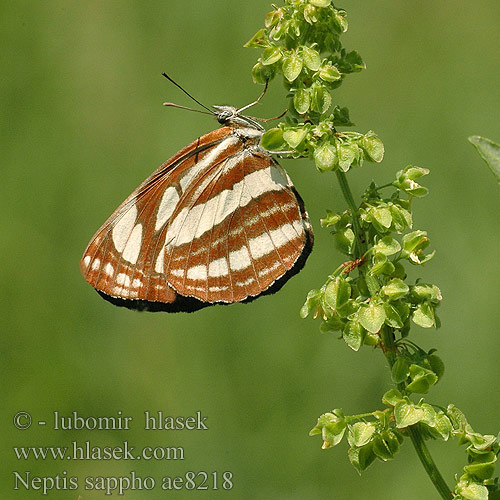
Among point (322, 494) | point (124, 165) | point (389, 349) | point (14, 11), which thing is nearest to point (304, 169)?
point (124, 165)

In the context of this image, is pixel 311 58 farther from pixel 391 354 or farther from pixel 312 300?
pixel 391 354

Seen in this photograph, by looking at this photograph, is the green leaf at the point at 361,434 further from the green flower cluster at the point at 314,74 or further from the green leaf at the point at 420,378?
the green flower cluster at the point at 314,74

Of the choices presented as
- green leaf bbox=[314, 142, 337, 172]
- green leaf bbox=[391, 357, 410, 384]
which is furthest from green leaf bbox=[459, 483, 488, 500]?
green leaf bbox=[314, 142, 337, 172]

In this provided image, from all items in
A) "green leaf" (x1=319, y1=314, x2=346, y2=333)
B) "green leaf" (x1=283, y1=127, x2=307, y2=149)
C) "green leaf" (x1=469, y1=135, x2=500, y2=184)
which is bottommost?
"green leaf" (x1=319, y1=314, x2=346, y2=333)

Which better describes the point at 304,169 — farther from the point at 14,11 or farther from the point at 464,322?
the point at 14,11

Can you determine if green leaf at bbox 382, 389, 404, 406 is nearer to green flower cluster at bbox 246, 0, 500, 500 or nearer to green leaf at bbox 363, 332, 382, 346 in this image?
green flower cluster at bbox 246, 0, 500, 500

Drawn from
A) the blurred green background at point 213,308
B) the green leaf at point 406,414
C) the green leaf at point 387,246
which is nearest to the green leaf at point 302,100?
the green leaf at point 387,246
